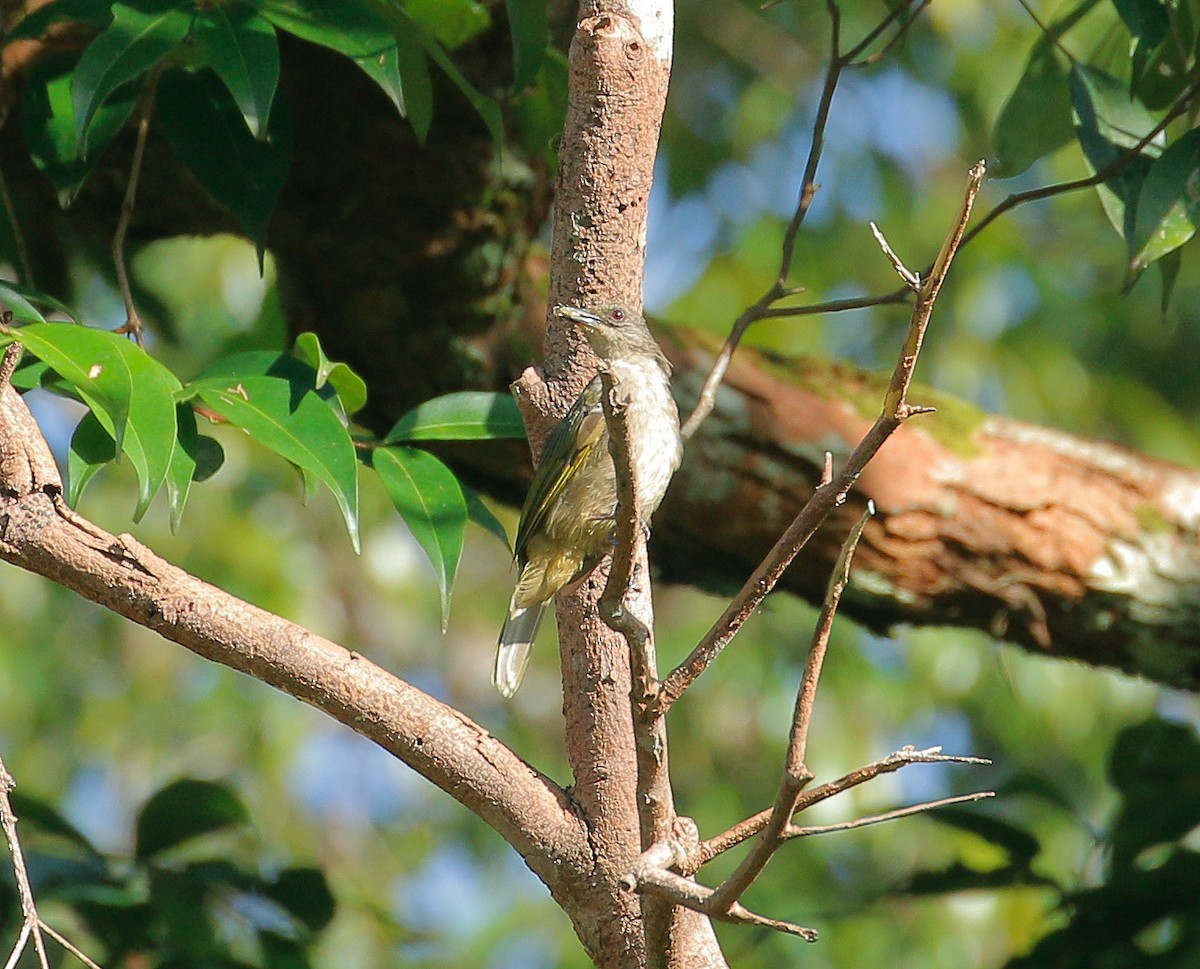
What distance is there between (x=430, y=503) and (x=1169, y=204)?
139 centimetres

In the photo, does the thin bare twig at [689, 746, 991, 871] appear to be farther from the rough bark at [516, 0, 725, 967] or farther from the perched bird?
the perched bird

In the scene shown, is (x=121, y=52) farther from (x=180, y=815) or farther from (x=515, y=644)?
(x=180, y=815)

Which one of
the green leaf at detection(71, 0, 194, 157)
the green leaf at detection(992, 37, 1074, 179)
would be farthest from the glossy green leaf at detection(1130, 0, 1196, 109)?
the green leaf at detection(71, 0, 194, 157)

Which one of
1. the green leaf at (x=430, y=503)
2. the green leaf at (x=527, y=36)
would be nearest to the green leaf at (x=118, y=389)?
the green leaf at (x=430, y=503)

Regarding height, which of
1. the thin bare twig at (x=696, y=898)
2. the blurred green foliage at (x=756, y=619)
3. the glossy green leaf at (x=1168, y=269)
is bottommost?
the thin bare twig at (x=696, y=898)

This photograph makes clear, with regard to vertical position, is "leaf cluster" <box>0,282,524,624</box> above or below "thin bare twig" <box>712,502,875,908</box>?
above

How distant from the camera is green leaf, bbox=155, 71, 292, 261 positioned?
2.60 metres

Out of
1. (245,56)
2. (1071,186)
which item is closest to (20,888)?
(245,56)

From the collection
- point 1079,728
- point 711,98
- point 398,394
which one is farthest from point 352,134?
point 711,98

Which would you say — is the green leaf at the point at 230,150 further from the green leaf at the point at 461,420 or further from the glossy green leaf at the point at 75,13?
the green leaf at the point at 461,420

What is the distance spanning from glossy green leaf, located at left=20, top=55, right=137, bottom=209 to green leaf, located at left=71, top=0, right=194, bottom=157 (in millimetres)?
227

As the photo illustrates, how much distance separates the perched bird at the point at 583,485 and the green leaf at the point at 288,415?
38cm

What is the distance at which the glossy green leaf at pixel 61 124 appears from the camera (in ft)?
8.12

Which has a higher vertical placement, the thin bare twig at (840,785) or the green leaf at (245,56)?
the green leaf at (245,56)
